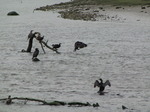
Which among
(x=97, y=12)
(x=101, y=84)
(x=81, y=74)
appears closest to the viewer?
(x=101, y=84)

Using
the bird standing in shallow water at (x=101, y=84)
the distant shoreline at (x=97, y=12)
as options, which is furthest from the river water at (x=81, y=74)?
the distant shoreline at (x=97, y=12)

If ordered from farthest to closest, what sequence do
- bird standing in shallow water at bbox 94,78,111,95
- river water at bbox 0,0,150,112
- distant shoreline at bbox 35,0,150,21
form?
distant shoreline at bbox 35,0,150,21 → bird standing in shallow water at bbox 94,78,111,95 → river water at bbox 0,0,150,112

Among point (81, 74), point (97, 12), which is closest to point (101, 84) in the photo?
point (81, 74)

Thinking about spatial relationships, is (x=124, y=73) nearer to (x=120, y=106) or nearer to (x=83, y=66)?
(x=83, y=66)

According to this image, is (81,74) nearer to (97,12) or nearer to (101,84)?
(101,84)

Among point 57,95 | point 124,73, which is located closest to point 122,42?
point 124,73

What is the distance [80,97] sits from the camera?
1336 cm

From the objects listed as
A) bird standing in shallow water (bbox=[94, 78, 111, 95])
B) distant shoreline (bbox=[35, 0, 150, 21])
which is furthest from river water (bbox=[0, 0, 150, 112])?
distant shoreline (bbox=[35, 0, 150, 21])

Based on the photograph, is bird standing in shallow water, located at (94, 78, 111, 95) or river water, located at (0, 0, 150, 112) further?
bird standing in shallow water, located at (94, 78, 111, 95)

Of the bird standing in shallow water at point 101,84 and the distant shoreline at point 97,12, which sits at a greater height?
the distant shoreline at point 97,12

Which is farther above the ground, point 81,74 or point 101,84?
point 81,74

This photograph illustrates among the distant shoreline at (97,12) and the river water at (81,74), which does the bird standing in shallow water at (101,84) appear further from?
the distant shoreline at (97,12)

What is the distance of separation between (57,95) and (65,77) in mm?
3349

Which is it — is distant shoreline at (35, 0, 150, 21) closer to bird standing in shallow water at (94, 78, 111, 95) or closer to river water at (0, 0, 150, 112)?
river water at (0, 0, 150, 112)
